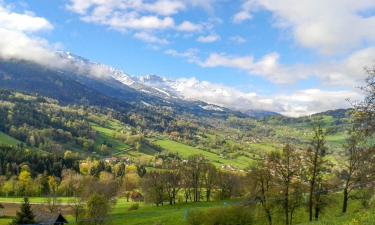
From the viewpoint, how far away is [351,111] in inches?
1283

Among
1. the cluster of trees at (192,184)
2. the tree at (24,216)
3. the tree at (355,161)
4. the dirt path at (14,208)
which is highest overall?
the tree at (355,161)

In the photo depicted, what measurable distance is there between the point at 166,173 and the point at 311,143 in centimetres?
9929

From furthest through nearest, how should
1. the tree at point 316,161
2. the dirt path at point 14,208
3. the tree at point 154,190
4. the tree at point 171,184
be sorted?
1. the tree at point 171,184
2. the tree at point 154,190
3. the dirt path at point 14,208
4. the tree at point 316,161

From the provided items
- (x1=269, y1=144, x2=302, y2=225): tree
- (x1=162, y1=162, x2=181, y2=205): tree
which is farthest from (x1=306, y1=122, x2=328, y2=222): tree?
(x1=162, y1=162, x2=181, y2=205): tree

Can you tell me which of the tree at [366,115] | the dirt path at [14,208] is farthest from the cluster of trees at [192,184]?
the tree at [366,115]

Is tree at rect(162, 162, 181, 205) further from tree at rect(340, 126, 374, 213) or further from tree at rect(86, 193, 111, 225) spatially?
tree at rect(340, 126, 374, 213)

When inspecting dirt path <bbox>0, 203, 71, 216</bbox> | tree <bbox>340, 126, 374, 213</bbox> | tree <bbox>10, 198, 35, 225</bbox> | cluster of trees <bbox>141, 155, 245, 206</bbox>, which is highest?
tree <bbox>340, 126, 374, 213</bbox>

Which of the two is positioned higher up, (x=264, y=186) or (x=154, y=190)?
(x=264, y=186)

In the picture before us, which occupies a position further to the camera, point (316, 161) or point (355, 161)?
point (316, 161)

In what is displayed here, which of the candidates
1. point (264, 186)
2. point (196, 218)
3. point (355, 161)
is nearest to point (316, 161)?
point (355, 161)

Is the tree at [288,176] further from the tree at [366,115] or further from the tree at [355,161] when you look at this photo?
the tree at [366,115]

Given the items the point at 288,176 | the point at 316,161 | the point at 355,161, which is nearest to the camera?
the point at 355,161

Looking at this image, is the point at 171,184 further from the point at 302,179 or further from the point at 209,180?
the point at 302,179

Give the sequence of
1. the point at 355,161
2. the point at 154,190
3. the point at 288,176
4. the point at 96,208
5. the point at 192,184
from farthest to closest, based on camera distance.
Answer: the point at 192,184 → the point at 154,190 → the point at 96,208 → the point at 288,176 → the point at 355,161
